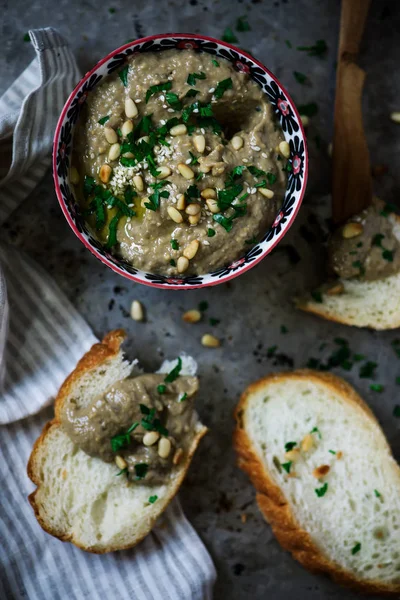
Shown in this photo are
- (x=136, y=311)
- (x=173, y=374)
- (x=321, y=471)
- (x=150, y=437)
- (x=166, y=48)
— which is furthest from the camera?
(x=136, y=311)

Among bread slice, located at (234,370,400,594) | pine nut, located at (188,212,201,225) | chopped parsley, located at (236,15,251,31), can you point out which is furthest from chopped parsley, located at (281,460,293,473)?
chopped parsley, located at (236,15,251,31)

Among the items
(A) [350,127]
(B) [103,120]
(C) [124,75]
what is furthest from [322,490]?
(C) [124,75]

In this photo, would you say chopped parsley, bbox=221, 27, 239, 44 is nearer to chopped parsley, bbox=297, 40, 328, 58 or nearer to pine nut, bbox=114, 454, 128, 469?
chopped parsley, bbox=297, 40, 328, 58

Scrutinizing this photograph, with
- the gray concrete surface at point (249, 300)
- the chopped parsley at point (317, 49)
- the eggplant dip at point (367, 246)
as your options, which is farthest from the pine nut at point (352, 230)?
the chopped parsley at point (317, 49)

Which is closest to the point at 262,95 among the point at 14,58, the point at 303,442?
the point at 14,58

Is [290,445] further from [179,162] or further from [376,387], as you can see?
[179,162]

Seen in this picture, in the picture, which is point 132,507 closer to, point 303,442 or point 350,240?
point 303,442
